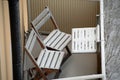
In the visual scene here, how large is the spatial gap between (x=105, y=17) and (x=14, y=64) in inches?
36.5

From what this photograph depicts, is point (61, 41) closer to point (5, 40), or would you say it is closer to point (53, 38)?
point (53, 38)

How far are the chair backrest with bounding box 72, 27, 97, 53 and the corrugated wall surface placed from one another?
717 mm

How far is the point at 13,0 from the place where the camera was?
1.86 meters

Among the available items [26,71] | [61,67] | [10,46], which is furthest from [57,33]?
[10,46]

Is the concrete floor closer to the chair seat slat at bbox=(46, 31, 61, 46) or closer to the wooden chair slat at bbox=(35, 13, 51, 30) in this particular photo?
the chair seat slat at bbox=(46, 31, 61, 46)

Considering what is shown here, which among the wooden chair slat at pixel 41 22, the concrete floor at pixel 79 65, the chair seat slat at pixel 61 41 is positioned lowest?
the concrete floor at pixel 79 65

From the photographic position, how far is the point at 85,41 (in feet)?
8.18

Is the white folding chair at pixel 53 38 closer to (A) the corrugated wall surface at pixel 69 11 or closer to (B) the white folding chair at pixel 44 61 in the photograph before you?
(B) the white folding chair at pixel 44 61

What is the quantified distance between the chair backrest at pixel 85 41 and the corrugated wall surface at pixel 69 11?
2.35ft

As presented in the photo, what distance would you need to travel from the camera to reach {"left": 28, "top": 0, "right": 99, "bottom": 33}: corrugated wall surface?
10.6 feet

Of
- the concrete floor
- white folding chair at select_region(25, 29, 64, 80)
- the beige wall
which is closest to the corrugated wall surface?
the concrete floor

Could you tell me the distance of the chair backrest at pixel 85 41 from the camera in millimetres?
2422

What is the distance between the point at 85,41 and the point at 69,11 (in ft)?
2.92

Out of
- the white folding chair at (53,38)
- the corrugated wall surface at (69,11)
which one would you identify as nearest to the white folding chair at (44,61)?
the white folding chair at (53,38)
